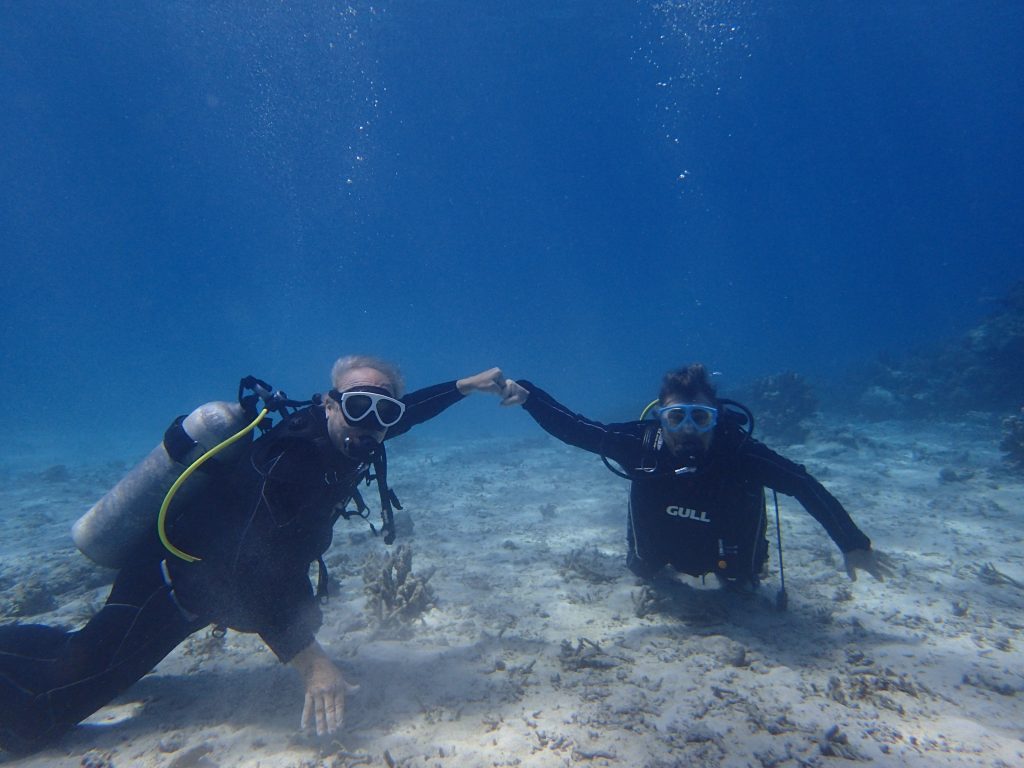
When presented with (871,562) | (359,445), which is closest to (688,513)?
(871,562)

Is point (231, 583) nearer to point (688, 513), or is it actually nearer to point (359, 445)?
point (359, 445)

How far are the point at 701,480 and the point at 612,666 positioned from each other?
1.91 meters

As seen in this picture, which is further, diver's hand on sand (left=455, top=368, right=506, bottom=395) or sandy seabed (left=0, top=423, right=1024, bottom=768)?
diver's hand on sand (left=455, top=368, right=506, bottom=395)

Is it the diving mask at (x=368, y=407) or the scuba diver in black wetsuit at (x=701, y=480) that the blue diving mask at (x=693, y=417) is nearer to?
the scuba diver in black wetsuit at (x=701, y=480)

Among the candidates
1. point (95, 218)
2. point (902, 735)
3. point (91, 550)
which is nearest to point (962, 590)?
point (902, 735)

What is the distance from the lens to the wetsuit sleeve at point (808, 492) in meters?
4.11

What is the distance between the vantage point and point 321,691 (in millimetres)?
2859

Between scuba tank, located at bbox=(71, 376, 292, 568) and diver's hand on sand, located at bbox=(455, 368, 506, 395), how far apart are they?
2.05 m

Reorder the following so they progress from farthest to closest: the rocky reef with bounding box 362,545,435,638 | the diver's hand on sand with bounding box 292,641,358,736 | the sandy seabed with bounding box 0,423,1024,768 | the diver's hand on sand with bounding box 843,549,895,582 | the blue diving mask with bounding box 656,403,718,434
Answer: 1. the rocky reef with bounding box 362,545,435,638
2. the blue diving mask with bounding box 656,403,718,434
3. the diver's hand on sand with bounding box 843,549,895,582
4. the sandy seabed with bounding box 0,423,1024,768
5. the diver's hand on sand with bounding box 292,641,358,736

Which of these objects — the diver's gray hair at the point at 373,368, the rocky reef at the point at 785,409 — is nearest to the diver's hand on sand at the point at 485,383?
the diver's gray hair at the point at 373,368

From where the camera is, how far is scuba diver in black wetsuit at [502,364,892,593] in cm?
445

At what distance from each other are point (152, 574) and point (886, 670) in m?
5.76

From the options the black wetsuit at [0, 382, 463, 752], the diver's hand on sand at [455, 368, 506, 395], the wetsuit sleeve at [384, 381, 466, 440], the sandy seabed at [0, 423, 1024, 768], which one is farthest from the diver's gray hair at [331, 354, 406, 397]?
the sandy seabed at [0, 423, 1024, 768]

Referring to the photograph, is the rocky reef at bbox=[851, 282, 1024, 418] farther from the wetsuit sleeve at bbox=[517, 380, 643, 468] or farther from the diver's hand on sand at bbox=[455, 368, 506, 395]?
the diver's hand on sand at bbox=[455, 368, 506, 395]
